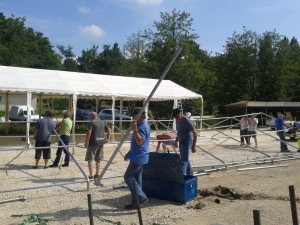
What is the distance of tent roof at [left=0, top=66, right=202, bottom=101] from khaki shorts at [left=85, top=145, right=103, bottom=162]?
7.54 meters

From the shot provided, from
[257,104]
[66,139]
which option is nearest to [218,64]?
[257,104]

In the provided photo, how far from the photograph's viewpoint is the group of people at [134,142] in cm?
664

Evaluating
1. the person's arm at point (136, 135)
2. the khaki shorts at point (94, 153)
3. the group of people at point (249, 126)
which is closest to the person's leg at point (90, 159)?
the khaki shorts at point (94, 153)

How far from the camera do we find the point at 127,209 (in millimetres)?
6711

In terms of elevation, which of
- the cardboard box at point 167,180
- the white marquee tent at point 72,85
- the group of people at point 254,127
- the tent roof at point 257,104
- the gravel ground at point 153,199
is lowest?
the gravel ground at point 153,199

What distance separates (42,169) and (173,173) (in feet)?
16.1

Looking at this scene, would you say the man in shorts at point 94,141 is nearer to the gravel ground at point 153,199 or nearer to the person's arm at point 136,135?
the gravel ground at point 153,199

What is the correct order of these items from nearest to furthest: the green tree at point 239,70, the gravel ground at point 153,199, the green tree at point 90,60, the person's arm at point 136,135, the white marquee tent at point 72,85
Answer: the gravel ground at point 153,199 → the person's arm at point 136,135 → the white marquee tent at point 72,85 → the green tree at point 239,70 → the green tree at point 90,60

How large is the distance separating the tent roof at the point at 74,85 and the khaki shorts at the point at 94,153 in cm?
754

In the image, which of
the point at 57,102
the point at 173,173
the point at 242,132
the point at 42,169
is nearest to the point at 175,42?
the point at 57,102

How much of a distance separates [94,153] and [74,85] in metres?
8.91

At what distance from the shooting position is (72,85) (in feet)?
57.7

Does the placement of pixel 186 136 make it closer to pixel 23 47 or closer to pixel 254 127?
pixel 254 127

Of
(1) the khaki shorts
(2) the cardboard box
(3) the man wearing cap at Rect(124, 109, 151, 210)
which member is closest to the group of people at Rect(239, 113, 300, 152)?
(1) the khaki shorts
